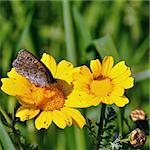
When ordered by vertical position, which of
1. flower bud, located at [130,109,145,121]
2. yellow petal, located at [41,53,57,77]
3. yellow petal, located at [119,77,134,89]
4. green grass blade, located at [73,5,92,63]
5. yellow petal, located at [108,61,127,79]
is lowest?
flower bud, located at [130,109,145,121]

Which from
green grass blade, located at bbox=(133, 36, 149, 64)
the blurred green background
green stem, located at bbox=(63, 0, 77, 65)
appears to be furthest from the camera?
green grass blade, located at bbox=(133, 36, 149, 64)

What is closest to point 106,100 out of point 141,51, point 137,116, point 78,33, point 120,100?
point 120,100

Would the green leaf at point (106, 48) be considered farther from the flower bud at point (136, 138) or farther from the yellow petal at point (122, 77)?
the flower bud at point (136, 138)

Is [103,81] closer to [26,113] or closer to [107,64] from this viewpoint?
[107,64]

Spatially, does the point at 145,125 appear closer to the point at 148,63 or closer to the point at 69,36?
the point at 69,36

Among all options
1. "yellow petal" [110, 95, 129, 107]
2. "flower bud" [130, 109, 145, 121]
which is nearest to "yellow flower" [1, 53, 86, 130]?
"yellow petal" [110, 95, 129, 107]

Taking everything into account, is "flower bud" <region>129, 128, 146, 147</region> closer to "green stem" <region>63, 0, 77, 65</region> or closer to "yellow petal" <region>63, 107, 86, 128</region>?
"yellow petal" <region>63, 107, 86, 128</region>
